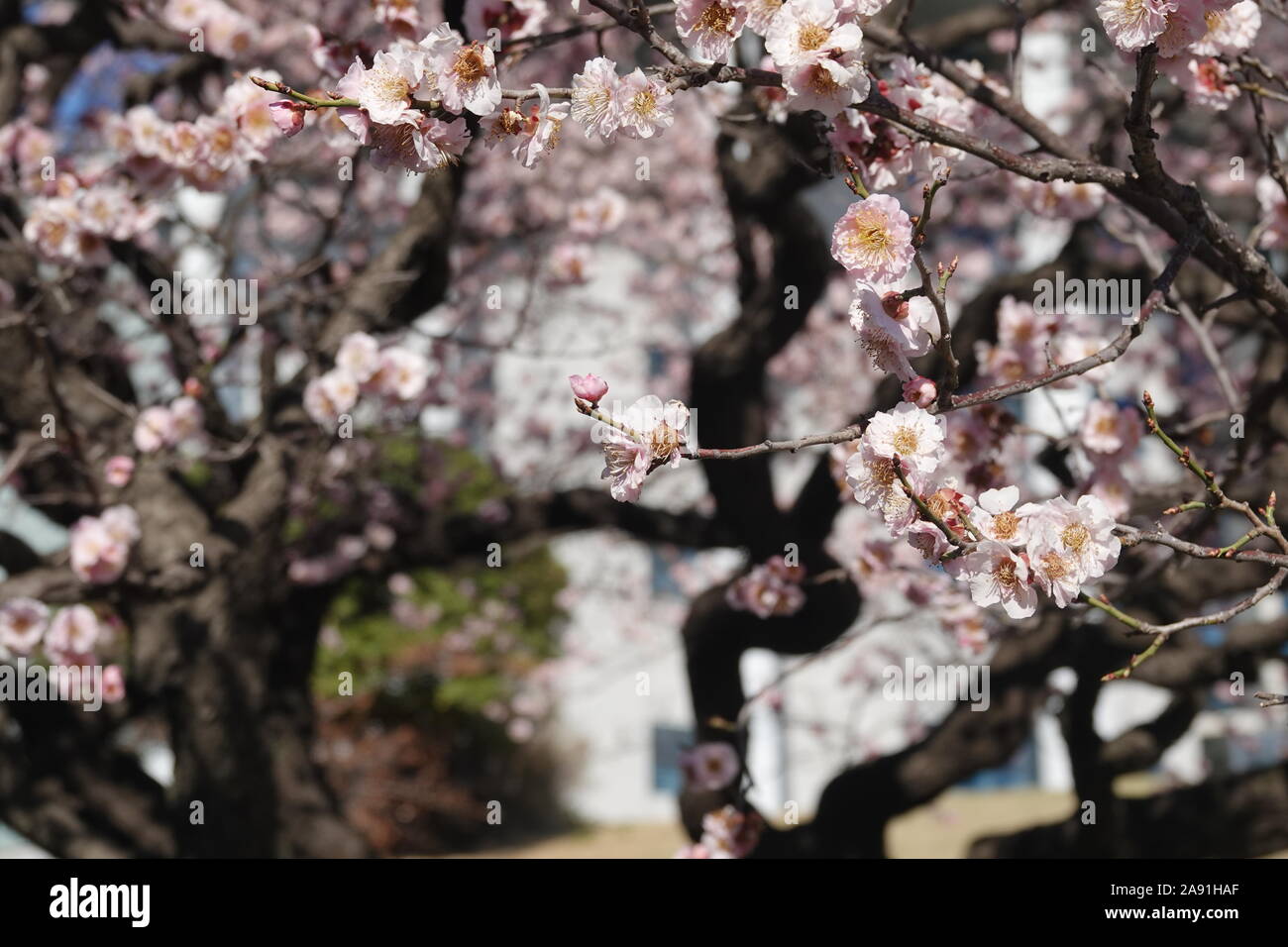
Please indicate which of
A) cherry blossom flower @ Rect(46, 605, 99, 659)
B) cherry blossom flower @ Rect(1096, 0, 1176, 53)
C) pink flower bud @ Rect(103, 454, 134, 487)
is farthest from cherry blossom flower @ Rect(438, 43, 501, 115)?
cherry blossom flower @ Rect(46, 605, 99, 659)

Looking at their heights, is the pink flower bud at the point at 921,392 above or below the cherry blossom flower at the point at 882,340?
below

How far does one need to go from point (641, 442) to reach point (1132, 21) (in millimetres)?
993

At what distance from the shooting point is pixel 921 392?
1848 mm

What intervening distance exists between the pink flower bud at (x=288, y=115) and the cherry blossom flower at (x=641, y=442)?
75 centimetres

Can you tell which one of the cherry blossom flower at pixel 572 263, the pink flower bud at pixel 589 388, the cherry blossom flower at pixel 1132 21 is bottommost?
the pink flower bud at pixel 589 388

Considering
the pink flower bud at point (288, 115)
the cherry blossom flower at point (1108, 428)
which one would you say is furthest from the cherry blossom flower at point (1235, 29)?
the pink flower bud at point (288, 115)

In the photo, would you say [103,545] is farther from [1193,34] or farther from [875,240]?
[1193,34]

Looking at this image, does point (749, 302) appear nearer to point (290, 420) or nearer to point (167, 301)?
Answer: point (290, 420)

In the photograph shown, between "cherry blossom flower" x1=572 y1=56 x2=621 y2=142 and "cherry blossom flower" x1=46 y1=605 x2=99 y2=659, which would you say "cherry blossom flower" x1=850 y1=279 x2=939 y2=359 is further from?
"cherry blossom flower" x1=46 y1=605 x2=99 y2=659

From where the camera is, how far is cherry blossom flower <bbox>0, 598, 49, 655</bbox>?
370cm

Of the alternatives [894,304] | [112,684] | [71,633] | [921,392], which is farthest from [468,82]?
[71,633]

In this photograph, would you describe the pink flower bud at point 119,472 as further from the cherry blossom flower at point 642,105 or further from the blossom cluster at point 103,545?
the cherry blossom flower at point 642,105

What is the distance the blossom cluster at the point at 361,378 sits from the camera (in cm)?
387
